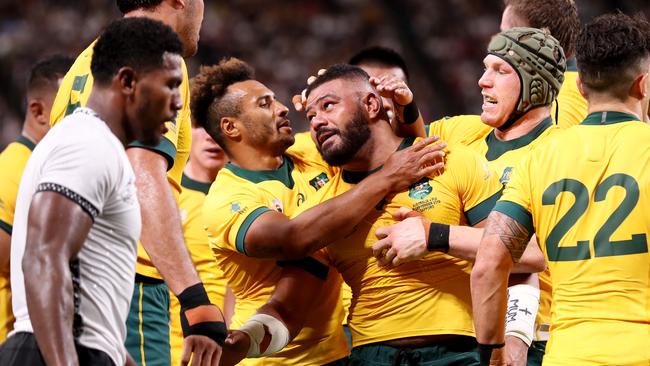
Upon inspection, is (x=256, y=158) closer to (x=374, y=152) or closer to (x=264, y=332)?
(x=374, y=152)

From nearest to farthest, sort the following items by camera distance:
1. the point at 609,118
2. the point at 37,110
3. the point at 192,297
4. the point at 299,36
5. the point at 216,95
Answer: the point at 192,297
the point at 609,118
the point at 216,95
the point at 37,110
the point at 299,36

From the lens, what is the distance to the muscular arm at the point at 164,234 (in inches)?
161

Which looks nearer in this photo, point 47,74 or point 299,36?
point 47,74

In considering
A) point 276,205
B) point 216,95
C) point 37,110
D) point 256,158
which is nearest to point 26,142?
point 37,110

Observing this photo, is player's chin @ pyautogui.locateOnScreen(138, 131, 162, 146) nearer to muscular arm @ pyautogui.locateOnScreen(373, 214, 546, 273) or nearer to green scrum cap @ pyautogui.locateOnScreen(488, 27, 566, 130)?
muscular arm @ pyautogui.locateOnScreen(373, 214, 546, 273)

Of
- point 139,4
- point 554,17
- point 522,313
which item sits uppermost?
point 554,17

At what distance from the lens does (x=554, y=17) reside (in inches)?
241

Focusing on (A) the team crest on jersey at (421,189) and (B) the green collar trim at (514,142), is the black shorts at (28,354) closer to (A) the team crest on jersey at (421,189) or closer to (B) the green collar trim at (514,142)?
(A) the team crest on jersey at (421,189)

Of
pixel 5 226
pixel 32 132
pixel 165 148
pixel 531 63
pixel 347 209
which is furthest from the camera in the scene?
pixel 32 132

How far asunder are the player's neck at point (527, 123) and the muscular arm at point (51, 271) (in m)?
2.88

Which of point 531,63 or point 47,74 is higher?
point 47,74

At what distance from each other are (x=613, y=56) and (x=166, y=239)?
2.01 m

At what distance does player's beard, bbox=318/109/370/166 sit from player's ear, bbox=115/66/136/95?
1.66 metres

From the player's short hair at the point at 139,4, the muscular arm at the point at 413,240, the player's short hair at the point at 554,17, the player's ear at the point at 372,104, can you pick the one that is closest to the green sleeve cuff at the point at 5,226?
the player's short hair at the point at 139,4
